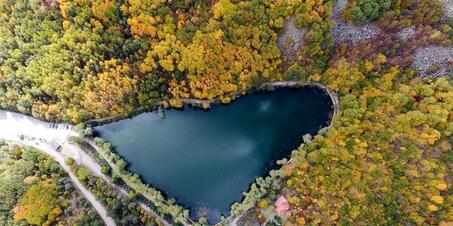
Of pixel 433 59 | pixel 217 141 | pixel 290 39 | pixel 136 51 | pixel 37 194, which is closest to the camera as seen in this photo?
pixel 37 194

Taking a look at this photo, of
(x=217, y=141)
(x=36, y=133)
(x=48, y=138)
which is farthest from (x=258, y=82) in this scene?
(x=36, y=133)

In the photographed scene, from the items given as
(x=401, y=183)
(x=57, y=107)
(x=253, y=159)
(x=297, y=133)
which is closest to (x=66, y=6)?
(x=57, y=107)

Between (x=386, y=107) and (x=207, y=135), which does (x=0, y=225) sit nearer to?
(x=207, y=135)

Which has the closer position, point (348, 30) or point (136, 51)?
point (348, 30)

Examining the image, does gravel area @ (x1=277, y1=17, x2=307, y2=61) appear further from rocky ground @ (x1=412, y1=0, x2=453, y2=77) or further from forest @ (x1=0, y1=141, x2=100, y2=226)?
forest @ (x1=0, y1=141, x2=100, y2=226)

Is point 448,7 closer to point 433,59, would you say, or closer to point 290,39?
point 433,59

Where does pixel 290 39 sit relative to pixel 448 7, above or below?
above

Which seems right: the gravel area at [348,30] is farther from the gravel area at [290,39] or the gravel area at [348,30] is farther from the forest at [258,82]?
the gravel area at [290,39]
